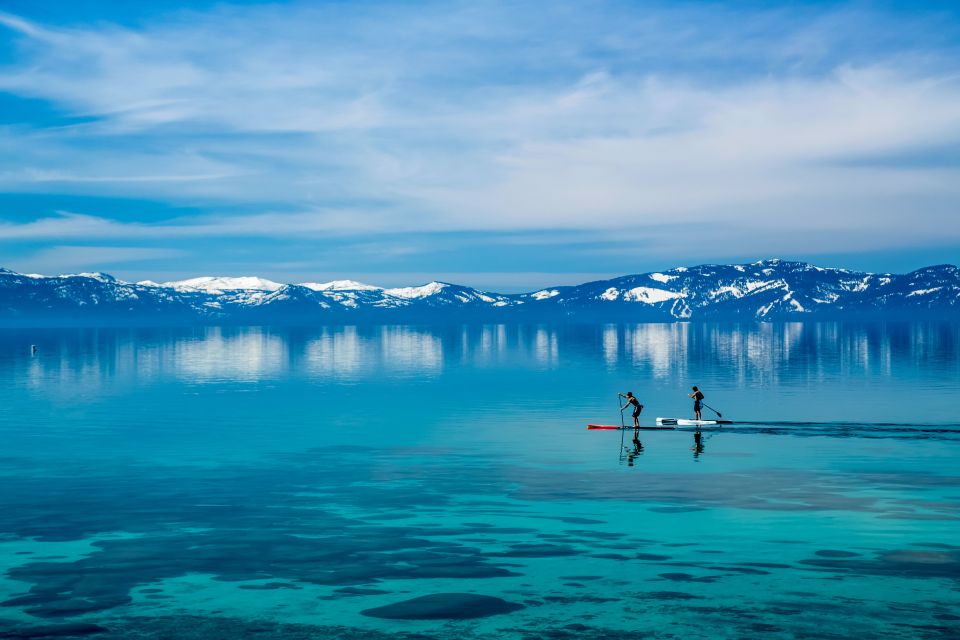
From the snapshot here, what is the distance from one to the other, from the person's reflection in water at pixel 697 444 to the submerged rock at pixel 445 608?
3315cm

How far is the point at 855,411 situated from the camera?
86.3 m

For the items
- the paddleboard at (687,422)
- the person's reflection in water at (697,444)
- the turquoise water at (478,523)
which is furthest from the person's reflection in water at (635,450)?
the paddleboard at (687,422)

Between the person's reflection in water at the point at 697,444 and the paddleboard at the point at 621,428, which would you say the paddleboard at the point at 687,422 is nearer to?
the paddleboard at the point at 621,428

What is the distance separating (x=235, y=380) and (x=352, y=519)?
95913 mm

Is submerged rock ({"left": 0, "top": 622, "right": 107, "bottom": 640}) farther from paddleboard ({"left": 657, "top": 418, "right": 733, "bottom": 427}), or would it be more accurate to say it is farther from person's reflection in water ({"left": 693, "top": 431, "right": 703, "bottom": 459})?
paddleboard ({"left": 657, "top": 418, "right": 733, "bottom": 427})

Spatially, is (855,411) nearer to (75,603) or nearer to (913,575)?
(913,575)

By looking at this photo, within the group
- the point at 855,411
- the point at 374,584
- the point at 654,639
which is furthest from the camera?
the point at 855,411

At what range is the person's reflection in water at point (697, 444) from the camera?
201 feet

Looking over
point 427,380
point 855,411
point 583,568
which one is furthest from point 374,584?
point 427,380

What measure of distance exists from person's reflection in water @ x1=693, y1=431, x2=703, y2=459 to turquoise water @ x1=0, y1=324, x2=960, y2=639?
498 millimetres

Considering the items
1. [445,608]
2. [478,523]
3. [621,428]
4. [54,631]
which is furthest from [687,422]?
[54,631]

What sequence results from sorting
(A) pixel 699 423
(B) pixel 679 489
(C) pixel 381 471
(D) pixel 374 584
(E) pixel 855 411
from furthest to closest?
(E) pixel 855 411
(A) pixel 699 423
(C) pixel 381 471
(B) pixel 679 489
(D) pixel 374 584

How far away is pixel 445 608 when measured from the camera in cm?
2848

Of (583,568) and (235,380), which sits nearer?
(583,568)
